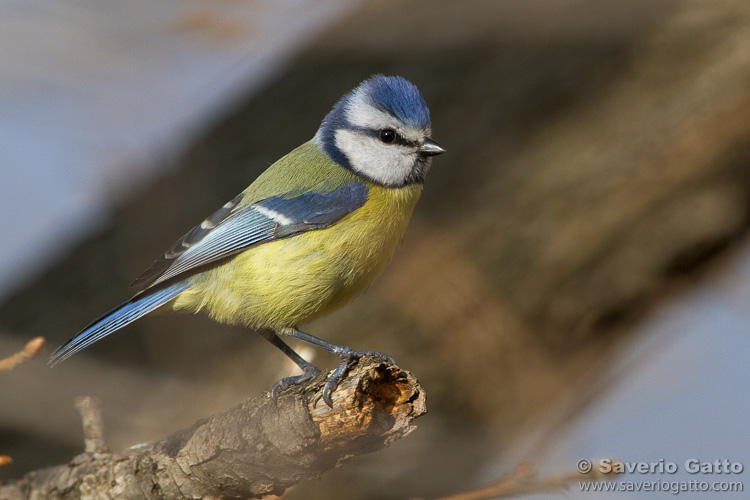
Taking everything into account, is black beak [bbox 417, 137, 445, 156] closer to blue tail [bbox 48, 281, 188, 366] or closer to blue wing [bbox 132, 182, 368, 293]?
blue wing [bbox 132, 182, 368, 293]

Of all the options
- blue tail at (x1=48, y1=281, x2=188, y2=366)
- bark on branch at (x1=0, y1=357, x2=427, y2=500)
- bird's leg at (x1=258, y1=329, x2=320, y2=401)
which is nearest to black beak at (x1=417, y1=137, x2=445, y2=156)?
bird's leg at (x1=258, y1=329, x2=320, y2=401)

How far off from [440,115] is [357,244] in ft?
4.51

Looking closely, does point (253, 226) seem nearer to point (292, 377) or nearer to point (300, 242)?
point (300, 242)

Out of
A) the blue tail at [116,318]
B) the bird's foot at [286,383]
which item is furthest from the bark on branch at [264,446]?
the blue tail at [116,318]

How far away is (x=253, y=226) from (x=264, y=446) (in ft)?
3.09

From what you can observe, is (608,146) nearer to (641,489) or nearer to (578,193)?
(578,193)

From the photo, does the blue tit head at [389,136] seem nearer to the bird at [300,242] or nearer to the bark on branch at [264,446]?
the bird at [300,242]

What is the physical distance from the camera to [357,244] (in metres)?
2.60

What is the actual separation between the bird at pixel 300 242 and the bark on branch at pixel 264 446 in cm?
49

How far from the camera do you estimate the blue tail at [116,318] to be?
2604 mm

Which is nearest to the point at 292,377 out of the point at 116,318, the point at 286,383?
the point at 286,383

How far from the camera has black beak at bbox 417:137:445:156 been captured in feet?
9.39

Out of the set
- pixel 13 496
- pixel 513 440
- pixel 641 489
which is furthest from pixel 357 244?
pixel 513 440

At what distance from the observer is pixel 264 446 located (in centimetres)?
196
